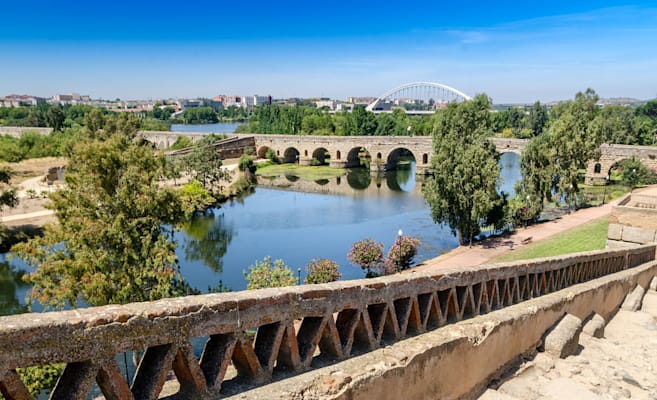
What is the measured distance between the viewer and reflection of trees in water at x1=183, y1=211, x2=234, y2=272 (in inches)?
972

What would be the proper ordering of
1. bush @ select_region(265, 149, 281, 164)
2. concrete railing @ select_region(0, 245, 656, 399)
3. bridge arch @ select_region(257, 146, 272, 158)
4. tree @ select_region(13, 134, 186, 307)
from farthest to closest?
bridge arch @ select_region(257, 146, 272, 158) → bush @ select_region(265, 149, 281, 164) → tree @ select_region(13, 134, 186, 307) → concrete railing @ select_region(0, 245, 656, 399)

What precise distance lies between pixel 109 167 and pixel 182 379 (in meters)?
9.50

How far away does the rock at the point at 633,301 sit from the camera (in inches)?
483

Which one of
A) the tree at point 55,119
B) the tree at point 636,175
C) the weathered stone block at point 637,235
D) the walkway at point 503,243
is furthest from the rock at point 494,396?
the tree at point 55,119

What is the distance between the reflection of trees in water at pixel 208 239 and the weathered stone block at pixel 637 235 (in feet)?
55.4

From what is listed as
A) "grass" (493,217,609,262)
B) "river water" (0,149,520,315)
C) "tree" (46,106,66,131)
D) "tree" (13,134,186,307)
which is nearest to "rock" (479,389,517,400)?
"tree" (13,134,186,307)

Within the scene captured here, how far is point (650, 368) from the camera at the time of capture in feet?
27.2

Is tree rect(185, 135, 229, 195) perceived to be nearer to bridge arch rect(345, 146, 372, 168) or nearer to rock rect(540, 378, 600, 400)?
bridge arch rect(345, 146, 372, 168)

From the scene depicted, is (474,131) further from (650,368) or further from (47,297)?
(47,297)

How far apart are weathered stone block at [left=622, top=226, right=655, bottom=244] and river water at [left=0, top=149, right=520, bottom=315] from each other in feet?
26.4

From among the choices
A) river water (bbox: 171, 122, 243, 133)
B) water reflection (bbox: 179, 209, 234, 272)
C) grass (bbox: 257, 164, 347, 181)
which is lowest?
water reflection (bbox: 179, 209, 234, 272)

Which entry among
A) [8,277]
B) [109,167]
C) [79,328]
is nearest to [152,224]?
[109,167]

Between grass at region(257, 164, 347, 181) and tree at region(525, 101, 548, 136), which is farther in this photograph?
tree at region(525, 101, 548, 136)

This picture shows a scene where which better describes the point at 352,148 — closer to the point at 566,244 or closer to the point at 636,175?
the point at 636,175
